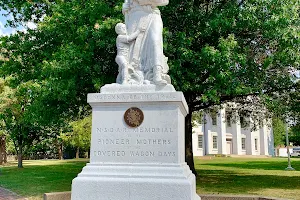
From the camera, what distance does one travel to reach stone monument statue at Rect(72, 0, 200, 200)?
6422 millimetres

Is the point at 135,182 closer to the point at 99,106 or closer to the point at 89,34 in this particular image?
the point at 99,106

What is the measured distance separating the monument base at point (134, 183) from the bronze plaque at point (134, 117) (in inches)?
30.4

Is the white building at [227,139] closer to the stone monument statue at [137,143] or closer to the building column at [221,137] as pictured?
the building column at [221,137]

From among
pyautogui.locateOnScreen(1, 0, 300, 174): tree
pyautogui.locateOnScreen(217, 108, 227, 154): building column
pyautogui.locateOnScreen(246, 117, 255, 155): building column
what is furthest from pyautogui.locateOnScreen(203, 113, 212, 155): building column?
pyautogui.locateOnScreen(1, 0, 300, 174): tree

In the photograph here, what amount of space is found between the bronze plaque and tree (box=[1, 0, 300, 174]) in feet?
19.5

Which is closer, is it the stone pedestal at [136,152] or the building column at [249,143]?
the stone pedestal at [136,152]

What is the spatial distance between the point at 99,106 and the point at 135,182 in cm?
164

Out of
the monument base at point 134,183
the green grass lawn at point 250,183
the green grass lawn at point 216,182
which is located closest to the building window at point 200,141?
the green grass lawn at point 250,183

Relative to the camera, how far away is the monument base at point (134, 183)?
6.30 metres

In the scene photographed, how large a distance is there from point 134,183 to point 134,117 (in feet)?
4.02

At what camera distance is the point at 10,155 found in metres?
49.2

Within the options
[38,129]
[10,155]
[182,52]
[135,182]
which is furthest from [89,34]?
[10,155]

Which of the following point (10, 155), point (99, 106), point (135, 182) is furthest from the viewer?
point (10, 155)

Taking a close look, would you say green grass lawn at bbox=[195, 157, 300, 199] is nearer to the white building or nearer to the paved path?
the paved path
